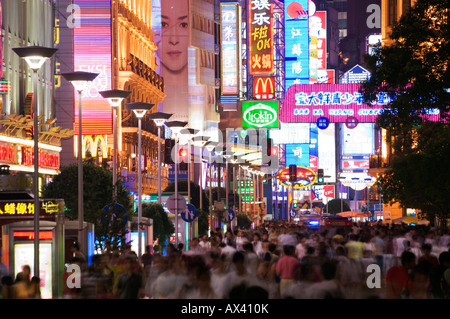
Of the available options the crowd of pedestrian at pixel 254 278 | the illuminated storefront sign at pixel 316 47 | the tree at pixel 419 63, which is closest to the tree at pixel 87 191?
the tree at pixel 419 63

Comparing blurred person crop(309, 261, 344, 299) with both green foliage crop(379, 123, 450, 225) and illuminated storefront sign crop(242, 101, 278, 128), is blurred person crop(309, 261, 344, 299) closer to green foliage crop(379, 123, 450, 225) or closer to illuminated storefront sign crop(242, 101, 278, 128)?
green foliage crop(379, 123, 450, 225)

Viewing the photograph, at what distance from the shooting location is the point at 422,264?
14.8 m

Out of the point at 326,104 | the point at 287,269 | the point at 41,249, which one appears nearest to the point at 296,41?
the point at 326,104

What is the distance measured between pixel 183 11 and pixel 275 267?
8062cm

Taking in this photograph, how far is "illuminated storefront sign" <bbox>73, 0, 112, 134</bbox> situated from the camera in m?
56.5

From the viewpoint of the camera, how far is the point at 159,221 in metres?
49.8

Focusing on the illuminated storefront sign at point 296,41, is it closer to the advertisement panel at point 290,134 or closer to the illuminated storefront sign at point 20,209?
the advertisement panel at point 290,134

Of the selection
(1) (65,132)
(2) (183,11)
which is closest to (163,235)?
(1) (65,132)

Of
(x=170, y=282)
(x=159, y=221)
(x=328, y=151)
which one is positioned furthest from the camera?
(x=328, y=151)

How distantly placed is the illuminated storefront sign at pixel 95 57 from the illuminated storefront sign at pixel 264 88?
19.0m

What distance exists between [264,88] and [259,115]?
1395cm

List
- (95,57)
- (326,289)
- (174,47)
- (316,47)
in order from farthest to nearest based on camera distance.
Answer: (316,47)
(174,47)
(95,57)
(326,289)

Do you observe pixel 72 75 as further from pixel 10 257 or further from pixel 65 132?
pixel 65 132

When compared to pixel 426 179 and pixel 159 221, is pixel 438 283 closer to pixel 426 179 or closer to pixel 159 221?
pixel 426 179
